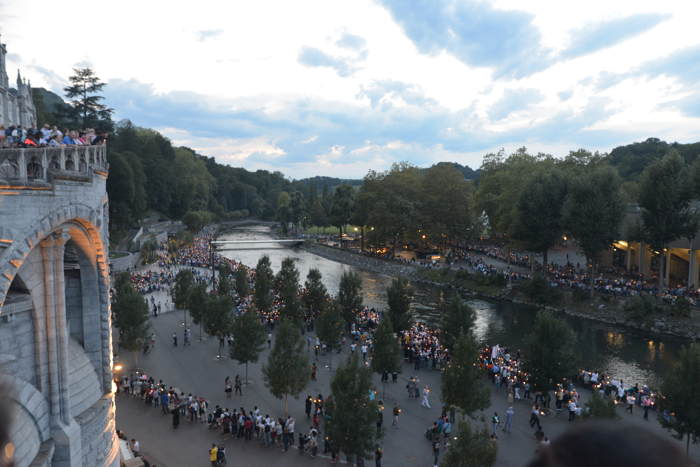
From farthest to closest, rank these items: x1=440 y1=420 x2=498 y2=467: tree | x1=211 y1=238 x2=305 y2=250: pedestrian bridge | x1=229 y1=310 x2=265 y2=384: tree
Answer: x1=211 y1=238 x2=305 y2=250: pedestrian bridge → x1=229 y1=310 x2=265 y2=384: tree → x1=440 y1=420 x2=498 y2=467: tree

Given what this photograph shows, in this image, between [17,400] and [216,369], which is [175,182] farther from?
[17,400]

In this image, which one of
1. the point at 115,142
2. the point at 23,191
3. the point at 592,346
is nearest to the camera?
the point at 23,191

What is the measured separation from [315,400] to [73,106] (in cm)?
5707

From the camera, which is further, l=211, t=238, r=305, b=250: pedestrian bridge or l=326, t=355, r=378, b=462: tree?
l=211, t=238, r=305, b=250: pedestrian bridge

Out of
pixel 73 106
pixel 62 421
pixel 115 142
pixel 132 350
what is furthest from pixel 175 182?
pixel 62 421

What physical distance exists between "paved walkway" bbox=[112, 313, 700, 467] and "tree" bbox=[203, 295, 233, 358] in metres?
1.47

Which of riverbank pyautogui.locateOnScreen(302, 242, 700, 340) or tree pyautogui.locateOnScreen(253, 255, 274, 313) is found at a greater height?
tree pyautogui.locateOnScreen(253, 255, 274, 313)

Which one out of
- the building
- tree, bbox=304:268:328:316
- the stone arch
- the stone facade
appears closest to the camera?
the stone arch

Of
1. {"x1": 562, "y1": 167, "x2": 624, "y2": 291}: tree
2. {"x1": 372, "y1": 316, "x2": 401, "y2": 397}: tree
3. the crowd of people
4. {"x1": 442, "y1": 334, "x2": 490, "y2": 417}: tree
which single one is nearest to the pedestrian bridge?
{"x1": 562, "y1": 167, "x2": 624, "y2": 291}: tree

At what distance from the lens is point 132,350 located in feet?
85.8

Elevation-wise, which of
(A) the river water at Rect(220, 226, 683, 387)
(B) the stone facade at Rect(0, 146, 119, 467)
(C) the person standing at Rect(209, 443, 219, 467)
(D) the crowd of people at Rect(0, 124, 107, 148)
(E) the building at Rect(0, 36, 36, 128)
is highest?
(E) the building at Rect(0, 36, 36, 128)

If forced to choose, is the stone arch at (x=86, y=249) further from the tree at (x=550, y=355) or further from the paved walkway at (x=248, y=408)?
the tree at (x=550, y=355)

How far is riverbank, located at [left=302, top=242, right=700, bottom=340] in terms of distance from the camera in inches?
1363

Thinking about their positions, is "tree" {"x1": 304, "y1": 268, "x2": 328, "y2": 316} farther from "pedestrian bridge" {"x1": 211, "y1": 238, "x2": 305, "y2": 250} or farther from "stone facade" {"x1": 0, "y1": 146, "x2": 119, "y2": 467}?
"pedestrian bridge" {"x1": 211, "y1": 238, "x2": 305, "y2": 250}
